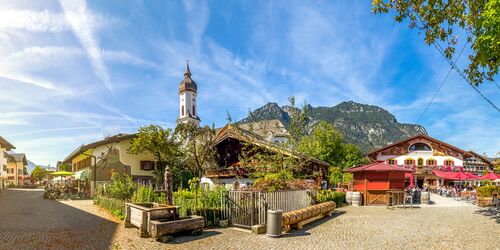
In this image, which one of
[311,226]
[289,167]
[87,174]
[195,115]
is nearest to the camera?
[311,226]

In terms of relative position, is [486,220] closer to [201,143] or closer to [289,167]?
[289,167]

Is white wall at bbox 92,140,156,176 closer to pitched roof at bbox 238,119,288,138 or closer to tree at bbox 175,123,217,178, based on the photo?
tree at bbox 175,123,217,178

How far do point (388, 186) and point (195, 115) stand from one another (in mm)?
60838

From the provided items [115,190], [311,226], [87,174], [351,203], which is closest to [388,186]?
[351,203]

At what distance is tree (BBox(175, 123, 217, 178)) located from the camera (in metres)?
29.6

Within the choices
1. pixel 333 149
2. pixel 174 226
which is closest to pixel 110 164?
pixel 174 226

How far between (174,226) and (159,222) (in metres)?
0.52

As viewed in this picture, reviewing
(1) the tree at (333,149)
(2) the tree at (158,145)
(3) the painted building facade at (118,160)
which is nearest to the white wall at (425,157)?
(1) the tree at (333,149)

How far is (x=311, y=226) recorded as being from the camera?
13.8 m

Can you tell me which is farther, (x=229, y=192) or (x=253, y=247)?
(x=229, y=192)

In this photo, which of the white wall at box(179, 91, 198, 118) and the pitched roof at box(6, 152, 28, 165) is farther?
the white wall at box(179, 91, 198, 118)

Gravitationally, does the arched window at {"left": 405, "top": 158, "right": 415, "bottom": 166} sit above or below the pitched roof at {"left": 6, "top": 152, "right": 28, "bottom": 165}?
above

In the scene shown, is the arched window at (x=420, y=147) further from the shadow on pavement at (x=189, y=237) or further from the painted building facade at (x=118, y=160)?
the shadow on pavement at (x=189, y=237)

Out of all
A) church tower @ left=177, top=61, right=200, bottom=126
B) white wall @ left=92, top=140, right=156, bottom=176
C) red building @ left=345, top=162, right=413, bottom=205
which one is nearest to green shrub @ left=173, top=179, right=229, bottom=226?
red building @ left=345, top=162, right=413, bottom=205
